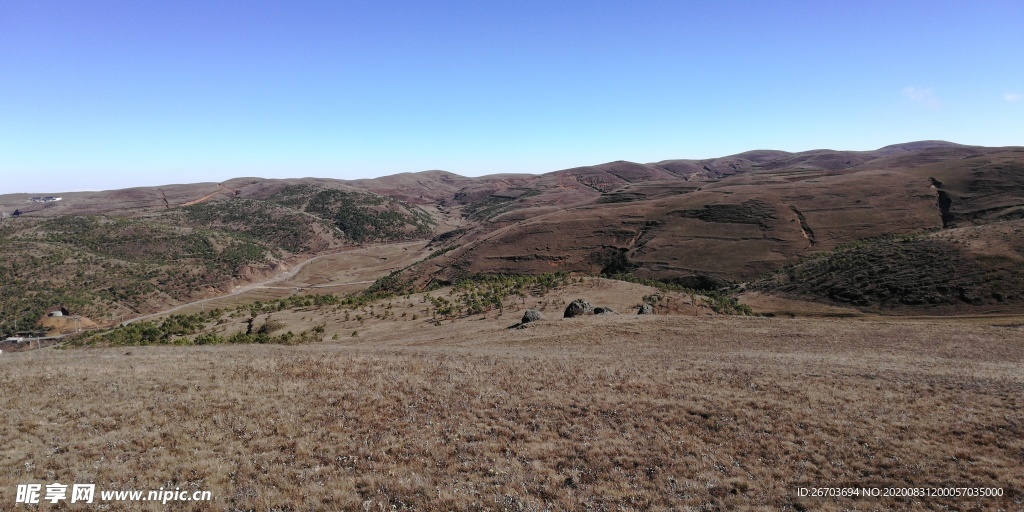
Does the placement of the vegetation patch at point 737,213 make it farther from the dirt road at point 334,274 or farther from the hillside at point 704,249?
the dirt road at point 334,274

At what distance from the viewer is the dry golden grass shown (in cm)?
861

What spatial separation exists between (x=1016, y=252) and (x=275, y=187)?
7016 inches

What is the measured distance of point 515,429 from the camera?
11.5 m

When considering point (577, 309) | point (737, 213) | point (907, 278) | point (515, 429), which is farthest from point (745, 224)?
point (515, 429)

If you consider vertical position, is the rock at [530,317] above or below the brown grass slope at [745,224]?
below

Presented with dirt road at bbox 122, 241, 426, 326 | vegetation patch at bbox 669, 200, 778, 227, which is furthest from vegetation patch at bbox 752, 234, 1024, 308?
dirt road at bbox 122, 241, 426, 326

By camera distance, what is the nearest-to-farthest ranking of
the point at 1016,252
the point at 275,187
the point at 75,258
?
the point at 1016,252, the point at 75,258, the point at 275,187

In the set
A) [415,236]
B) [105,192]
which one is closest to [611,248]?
[415,236]

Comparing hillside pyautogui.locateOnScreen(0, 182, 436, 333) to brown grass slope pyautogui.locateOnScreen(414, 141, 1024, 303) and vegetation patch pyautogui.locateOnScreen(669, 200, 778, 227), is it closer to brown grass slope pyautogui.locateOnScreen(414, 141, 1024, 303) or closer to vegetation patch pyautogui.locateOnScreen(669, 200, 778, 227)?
brown grass slope pyautogui.locateOnScreen(414, 141, 1024, 303)

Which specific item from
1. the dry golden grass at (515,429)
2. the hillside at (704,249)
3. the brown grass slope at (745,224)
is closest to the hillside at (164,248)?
the hillside at (704,249)

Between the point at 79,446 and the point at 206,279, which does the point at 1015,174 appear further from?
the point at 206,279

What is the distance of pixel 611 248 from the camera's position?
63.5 meters

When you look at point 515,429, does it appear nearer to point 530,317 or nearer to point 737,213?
point 530,317

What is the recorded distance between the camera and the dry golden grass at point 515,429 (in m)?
8.61
